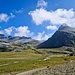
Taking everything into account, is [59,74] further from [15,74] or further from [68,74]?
[15,74]

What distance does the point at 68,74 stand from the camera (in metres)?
67.8

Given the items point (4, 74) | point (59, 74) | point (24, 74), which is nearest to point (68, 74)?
point (59, 74)

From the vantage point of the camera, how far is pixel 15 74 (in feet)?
271

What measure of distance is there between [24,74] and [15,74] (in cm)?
320

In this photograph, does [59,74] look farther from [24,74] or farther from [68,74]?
[24,74]

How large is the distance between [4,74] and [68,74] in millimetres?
27710

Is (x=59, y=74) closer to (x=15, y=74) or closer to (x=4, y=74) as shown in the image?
(x=15, y=74)

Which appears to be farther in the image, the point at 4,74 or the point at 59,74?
the point at 4,74

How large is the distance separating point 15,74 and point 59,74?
1926 cm

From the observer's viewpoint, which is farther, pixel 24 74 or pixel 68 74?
pixel 24 74

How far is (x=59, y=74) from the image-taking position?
6994cm

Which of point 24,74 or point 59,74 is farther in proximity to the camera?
point 24,74

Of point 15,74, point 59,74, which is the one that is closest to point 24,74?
point 15,74

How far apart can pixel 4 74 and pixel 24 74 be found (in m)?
7.92
